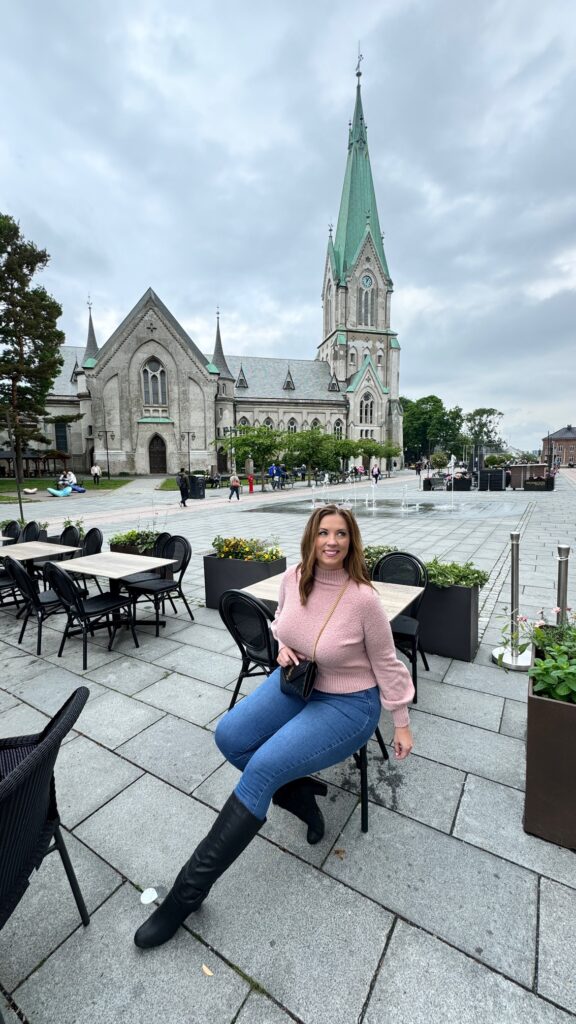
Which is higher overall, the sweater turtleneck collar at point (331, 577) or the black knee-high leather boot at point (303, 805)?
the sweater turtleneck collar at point (331, 577)

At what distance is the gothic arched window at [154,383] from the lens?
47406 millimetres

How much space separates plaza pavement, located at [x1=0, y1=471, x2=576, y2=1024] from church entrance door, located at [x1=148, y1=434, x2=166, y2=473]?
4683 cm

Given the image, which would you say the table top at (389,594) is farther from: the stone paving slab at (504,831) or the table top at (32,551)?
the table top at (32,551)

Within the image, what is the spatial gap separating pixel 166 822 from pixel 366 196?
79327 millimetres

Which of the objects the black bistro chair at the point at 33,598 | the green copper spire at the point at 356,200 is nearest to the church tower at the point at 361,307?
the green copper spire at the point at 356,200

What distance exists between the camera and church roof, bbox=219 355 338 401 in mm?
62750

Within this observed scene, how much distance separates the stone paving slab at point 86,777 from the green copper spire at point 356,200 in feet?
234

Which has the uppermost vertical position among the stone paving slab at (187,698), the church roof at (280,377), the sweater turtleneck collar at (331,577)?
the church roof at (280,377)

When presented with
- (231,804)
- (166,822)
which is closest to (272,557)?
(166,822)

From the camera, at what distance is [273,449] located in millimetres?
32750

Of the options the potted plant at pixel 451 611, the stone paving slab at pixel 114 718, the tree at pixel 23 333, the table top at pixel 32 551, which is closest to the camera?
the stone paving slab at pixel 114 718

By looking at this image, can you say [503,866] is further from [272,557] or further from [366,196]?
[366,196]

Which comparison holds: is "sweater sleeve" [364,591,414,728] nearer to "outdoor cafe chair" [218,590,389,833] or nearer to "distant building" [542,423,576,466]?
"outdoor cafe chair" [218,590,389,833]

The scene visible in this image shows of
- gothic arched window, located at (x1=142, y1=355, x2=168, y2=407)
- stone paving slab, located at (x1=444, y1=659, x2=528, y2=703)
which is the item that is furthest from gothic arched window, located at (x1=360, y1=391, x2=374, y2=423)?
stone paving slab, located at (x1=444, y1=659, x2=528, y2=703)
